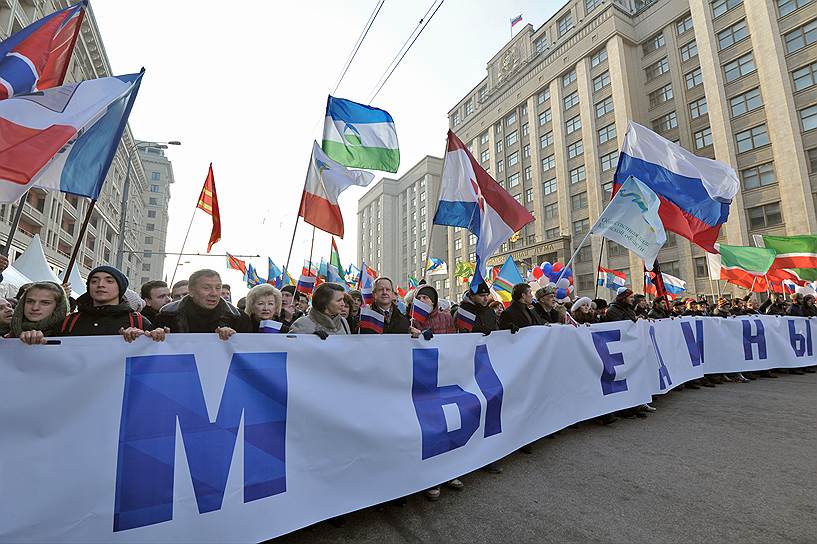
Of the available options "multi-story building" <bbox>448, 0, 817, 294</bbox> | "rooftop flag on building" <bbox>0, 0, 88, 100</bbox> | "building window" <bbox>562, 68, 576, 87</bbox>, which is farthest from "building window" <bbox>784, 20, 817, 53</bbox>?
"rooftop flag on building" <bbox>0, 0, 88, 100</bbox>

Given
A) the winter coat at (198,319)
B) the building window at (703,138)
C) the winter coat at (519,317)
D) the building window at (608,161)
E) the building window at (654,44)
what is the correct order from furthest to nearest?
the building window at (608,161)
the building window at (654,44)
the building window at (703,138)
the winter coat at (519,317)
the winter coat at (198,319)

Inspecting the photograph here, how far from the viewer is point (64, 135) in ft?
11.1

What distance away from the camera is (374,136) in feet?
19.6

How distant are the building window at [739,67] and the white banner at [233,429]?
36.6 metres

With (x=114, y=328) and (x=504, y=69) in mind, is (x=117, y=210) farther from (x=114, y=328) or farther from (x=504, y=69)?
(x=114, y=328)

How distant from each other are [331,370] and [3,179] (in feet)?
8.86

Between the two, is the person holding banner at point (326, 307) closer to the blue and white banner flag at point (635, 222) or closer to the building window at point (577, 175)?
the blue and white banner flag at point (635, 222)

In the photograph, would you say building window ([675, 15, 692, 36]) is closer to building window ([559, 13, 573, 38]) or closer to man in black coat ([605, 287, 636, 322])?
building window ([559, 13, 573, 38])

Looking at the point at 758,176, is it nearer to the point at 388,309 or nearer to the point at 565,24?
the point at 565,24

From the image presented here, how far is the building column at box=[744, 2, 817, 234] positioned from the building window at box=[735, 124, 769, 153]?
46 cm

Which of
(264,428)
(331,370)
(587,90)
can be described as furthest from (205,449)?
(587,90)

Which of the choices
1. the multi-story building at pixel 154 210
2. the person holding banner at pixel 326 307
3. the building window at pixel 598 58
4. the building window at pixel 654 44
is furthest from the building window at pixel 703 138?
the multi-story building at pixel 154 210

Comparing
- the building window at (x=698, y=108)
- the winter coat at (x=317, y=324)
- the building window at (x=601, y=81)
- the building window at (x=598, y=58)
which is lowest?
the winter coat at (x=317, y=324)

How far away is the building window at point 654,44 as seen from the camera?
3644 cm
